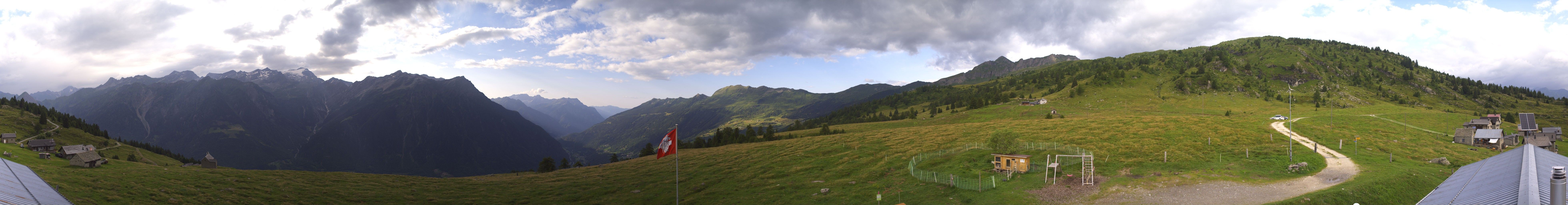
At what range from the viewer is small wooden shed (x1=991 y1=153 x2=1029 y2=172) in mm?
44812

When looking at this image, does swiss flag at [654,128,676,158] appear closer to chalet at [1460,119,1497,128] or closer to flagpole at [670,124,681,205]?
flagpole at [670,124,681,205]

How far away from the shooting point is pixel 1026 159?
44.6 m

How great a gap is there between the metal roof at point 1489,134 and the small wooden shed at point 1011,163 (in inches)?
3237

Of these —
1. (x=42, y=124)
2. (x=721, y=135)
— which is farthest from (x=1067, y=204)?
(x=42, y=124)

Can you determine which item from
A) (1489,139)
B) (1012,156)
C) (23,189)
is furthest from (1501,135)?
(23,189)

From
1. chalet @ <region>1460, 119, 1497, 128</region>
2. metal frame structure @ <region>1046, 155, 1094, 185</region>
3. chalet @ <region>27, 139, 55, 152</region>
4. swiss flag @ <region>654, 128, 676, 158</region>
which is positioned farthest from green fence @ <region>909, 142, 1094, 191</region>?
chalet @ <region>27, 139, 55, 152</region>

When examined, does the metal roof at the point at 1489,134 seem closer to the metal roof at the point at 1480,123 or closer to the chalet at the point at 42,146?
the metal roof at the point at 1480,123

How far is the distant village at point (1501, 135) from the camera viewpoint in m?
74.6

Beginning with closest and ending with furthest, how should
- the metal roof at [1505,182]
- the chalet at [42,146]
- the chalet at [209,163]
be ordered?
the metal roof at [1505,182] < the chalet at [209,163] < the chalet at [42,146]

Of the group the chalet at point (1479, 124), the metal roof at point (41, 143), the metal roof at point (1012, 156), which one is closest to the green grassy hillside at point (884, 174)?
the metal roof at point (1012, 156)

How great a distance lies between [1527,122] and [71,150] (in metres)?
253

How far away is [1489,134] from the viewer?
74938 mm

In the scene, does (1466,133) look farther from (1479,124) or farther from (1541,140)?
(1541,140)

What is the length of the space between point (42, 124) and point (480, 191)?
8551 inches
